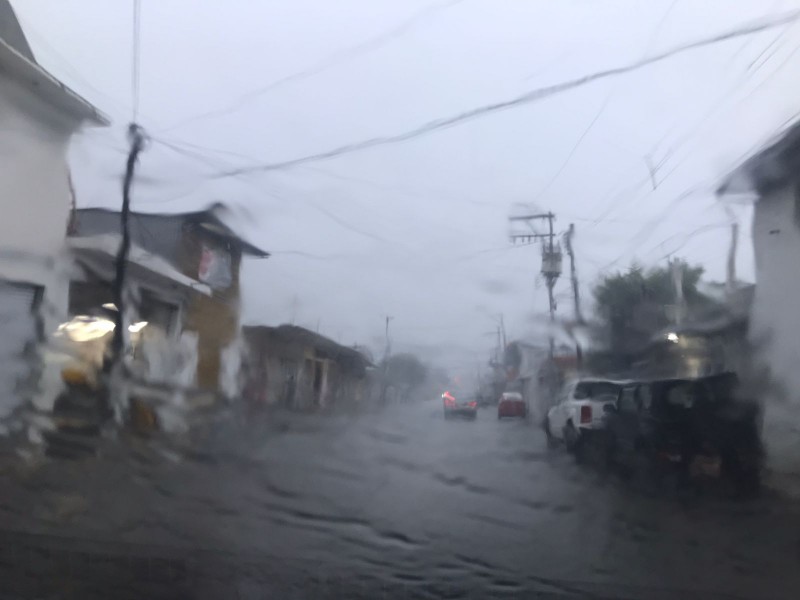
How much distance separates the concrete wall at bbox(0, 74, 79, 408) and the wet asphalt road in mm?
1368

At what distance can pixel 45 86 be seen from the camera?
7750 mm

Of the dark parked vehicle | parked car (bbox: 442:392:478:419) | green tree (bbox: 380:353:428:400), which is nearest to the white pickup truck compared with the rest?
the dark parked vehicle

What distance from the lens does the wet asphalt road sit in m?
5.47

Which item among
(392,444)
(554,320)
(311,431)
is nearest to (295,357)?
(311,431)

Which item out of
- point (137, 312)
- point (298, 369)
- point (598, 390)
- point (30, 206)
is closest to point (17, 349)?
point (137, 312)

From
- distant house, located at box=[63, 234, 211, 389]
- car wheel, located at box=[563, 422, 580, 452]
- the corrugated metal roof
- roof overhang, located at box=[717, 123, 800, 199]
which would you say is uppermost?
the corrugated metal roof

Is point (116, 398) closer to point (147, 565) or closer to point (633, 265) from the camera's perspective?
point (147, 565)

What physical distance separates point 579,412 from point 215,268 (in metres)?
3.20

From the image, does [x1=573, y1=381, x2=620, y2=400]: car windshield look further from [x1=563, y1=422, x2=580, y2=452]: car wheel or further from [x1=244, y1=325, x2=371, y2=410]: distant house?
[x1=244, y1=325, x2=371, y2=410]: distant house

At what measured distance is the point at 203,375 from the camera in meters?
7.09

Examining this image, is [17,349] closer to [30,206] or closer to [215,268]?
[30,206]

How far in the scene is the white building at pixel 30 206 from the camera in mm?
7211

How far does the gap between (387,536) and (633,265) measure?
277 centimetres

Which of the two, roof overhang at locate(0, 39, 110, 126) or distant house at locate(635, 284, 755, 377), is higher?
roof overhang at locate(0, 39, 110, 126)
